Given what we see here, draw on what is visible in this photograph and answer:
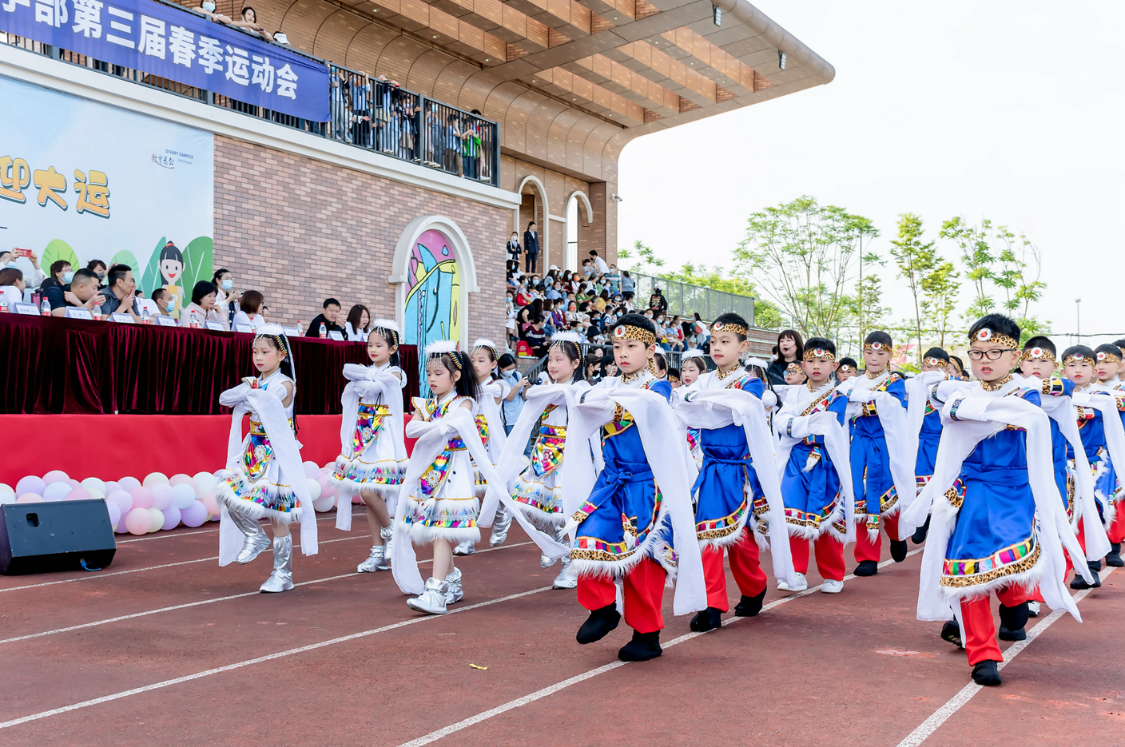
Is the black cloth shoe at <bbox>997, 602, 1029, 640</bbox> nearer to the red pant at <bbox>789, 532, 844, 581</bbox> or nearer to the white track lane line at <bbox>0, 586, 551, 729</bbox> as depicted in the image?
the red pant at <bbox>789, 532, 844, 581</bbox>

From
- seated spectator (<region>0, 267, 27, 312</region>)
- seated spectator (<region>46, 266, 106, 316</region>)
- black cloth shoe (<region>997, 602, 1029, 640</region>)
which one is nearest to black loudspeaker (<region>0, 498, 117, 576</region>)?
seated spectator (<region>0, 267, 27, 312</region>)

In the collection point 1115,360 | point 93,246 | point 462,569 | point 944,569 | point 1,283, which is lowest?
point 462,569

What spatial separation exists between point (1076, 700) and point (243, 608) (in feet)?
16.5

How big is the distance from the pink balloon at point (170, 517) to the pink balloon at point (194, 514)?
0.40ft

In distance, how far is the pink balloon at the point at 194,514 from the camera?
1023 cm

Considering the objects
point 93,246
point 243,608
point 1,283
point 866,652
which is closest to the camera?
point 866,652

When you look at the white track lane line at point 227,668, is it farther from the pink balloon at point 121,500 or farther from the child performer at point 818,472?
the pink balloon at point 121,500

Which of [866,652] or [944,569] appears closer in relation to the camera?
[944,569]

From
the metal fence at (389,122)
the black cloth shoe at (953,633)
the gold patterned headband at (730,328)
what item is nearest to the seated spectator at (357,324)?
the metal fence at (389,122)

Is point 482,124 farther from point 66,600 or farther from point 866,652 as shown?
point 866,652

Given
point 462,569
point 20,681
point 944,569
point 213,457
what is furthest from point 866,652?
point 213,457

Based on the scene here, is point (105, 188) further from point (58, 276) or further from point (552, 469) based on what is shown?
point (552, 469)

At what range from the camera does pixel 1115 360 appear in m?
8.62

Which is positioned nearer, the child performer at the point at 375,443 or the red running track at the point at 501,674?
the red running track at the point at 501,674
